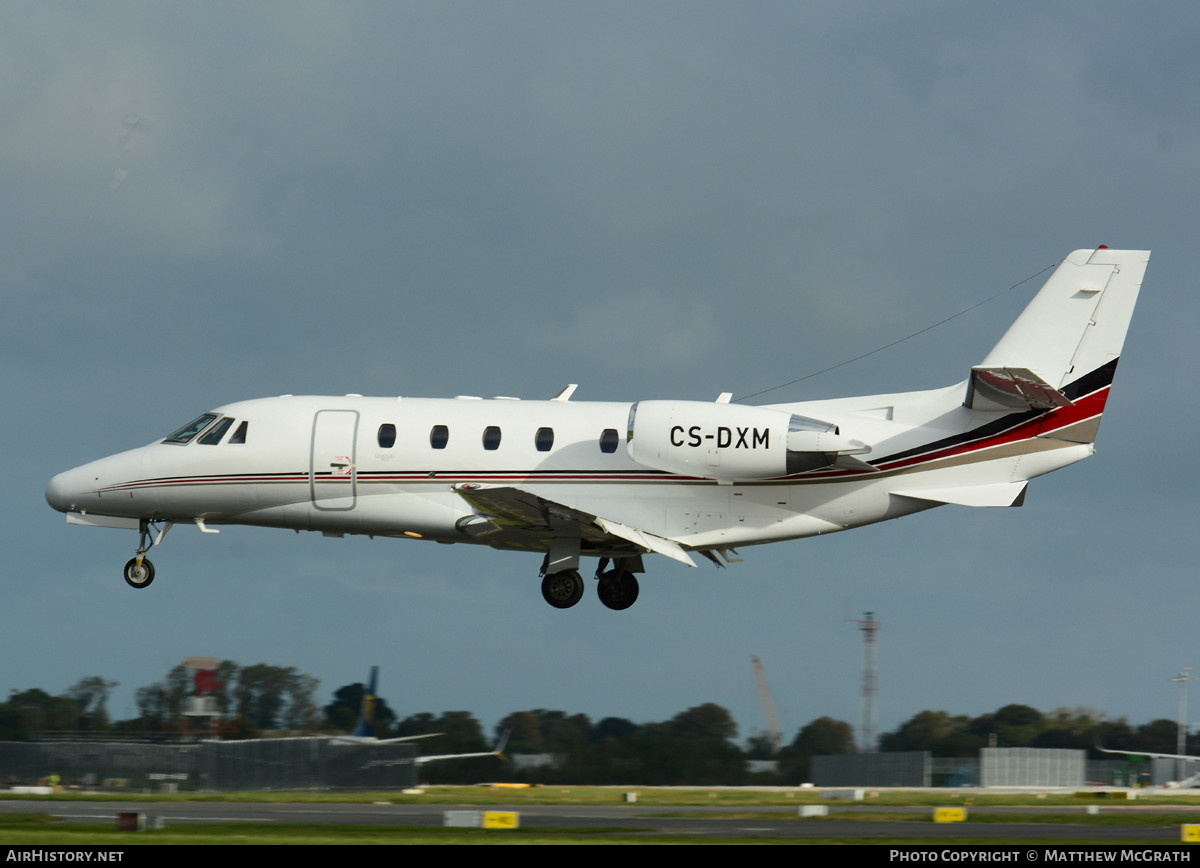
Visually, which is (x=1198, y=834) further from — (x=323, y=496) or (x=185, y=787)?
(x=185, y=787)

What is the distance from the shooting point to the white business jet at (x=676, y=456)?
83.1 ft

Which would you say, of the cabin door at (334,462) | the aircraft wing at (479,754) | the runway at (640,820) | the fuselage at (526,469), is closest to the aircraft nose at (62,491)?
the fuselage at (526,469)

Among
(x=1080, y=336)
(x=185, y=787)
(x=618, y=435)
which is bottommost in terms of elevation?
(x=185, y=787)

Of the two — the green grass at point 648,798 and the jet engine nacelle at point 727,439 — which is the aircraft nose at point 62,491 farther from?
the jet engine nacelle at point 727,439

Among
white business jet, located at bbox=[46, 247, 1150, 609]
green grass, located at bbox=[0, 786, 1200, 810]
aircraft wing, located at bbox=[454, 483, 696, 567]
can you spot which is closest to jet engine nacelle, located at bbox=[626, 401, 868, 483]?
white business jet, located at bbox=[46, 247, 1150, 609]

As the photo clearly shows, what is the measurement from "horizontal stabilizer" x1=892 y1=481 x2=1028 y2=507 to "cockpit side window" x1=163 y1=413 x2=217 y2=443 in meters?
12.8

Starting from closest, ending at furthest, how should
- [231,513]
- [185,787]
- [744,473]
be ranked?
[744,473], [231,513], [185,787]

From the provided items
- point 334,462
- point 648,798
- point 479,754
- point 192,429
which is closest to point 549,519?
point 334,462

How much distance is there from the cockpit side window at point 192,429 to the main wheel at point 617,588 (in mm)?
7948

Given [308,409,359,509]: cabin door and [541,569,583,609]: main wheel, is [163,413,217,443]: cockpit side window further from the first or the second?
[541,569,583,609]: main wheel

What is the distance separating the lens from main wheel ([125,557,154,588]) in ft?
94.4

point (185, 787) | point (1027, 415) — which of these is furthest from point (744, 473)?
point (185, 787)
